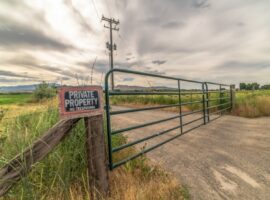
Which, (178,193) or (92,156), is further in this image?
(178,193)

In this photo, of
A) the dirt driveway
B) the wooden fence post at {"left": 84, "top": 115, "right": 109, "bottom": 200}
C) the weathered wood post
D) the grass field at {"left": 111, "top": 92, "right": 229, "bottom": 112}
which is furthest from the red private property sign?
the grass field at {"left": 111, "top": 92, "right": 229, "bottom": 112}

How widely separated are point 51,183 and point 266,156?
3.39 metres

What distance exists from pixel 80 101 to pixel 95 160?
63 centimetres

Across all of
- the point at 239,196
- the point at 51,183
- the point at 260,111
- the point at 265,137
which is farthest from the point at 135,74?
the point at 260,111

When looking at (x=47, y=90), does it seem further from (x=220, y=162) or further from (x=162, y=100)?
(x=162, y=100)

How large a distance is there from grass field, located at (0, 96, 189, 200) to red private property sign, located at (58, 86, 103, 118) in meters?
0.47

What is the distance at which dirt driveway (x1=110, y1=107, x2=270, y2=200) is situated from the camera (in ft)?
7.06

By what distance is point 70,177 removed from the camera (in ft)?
6.39

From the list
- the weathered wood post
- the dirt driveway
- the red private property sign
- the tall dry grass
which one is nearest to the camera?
the red private property sign

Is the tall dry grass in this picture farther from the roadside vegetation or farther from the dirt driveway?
the roadside vegetation

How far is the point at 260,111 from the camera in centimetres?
756

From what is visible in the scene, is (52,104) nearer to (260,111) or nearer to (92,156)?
(92,156)

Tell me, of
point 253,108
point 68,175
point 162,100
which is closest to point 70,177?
point 68,175

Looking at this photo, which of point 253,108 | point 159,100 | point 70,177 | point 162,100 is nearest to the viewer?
point 70,177
